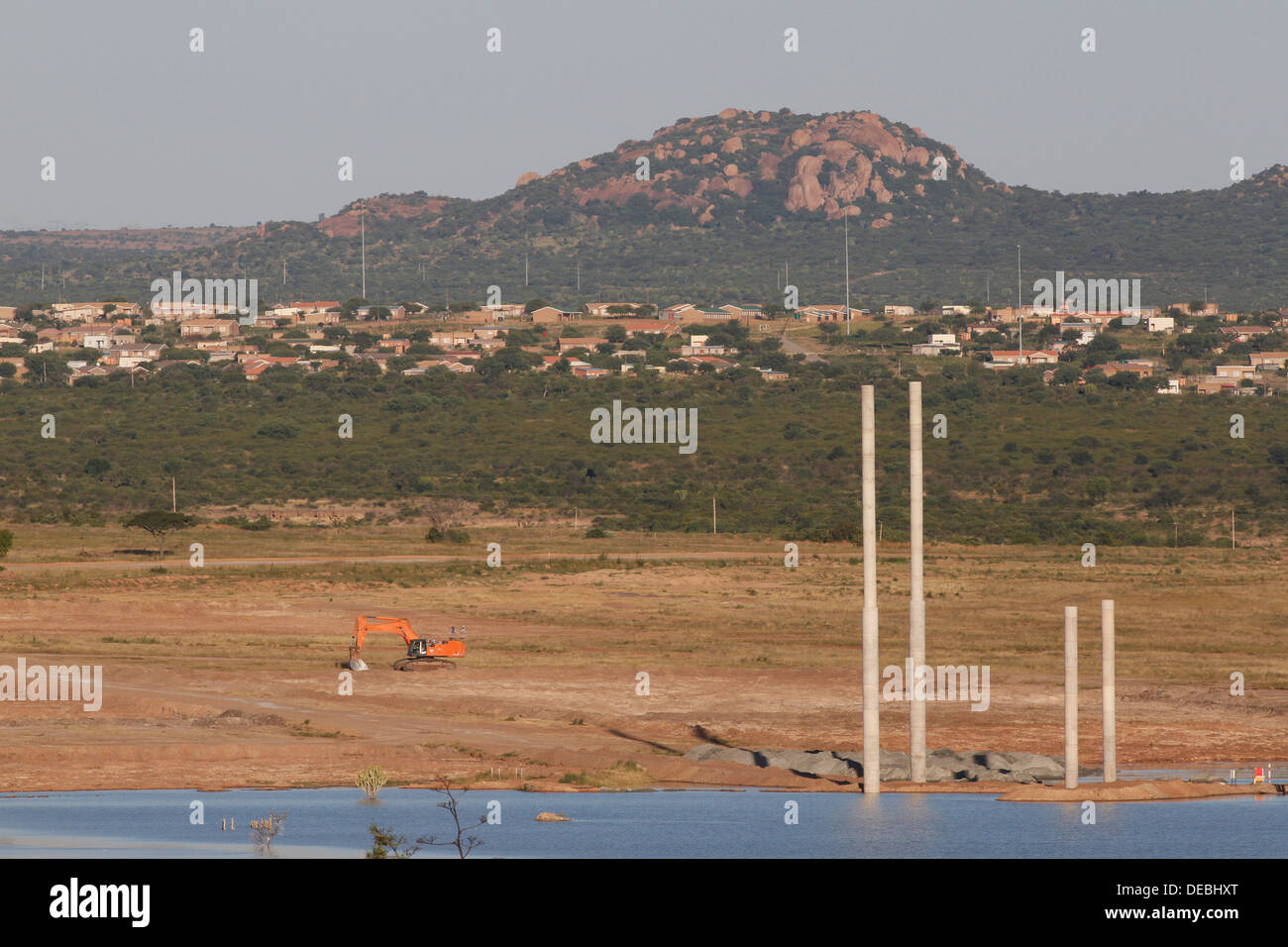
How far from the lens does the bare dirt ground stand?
117ft

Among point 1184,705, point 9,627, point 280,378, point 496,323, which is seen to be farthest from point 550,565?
point 496,323

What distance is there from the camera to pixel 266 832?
86.6ft

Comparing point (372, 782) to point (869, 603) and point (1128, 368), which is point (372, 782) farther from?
point (1128, 368)

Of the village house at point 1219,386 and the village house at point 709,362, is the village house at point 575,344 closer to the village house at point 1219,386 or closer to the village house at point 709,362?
the village house at point 709,362

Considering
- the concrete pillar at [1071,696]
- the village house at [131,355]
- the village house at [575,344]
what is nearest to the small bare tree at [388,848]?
the concrete pillar at [1071,696]

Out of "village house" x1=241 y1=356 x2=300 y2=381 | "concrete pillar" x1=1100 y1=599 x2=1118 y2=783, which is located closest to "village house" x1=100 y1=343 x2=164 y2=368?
"village house" x1=241 y1=356 x2=300 y2=381

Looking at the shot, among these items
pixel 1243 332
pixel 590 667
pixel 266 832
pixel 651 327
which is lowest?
pixel 590 667

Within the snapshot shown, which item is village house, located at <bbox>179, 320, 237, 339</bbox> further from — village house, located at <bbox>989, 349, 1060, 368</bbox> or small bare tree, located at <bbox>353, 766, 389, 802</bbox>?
small bare tree, located at <bbox>353, 766, 389, 802</bbox>

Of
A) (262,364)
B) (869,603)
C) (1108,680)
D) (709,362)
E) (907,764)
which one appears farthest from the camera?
(709,362)

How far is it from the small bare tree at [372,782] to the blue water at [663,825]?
0.25 metres

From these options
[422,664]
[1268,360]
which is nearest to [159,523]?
[422,664]

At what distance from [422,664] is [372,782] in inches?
659

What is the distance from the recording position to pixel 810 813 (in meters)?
29.9
